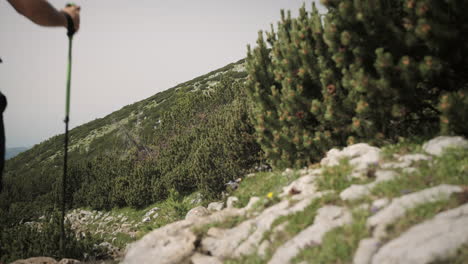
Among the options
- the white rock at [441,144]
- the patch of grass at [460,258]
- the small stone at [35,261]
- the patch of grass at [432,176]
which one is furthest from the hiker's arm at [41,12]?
the small stone at [35,261]

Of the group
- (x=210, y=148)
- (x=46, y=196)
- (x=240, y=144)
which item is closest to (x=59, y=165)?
(x=46, y=196)

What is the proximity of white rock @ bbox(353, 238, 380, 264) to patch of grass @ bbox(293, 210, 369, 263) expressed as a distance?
0.08 metres

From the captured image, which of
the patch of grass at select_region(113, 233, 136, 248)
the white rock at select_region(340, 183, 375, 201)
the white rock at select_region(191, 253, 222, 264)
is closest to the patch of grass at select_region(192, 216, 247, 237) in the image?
the white rock at select_region(191, 253, 222, 264)

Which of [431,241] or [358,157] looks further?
[358,157]

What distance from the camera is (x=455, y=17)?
14.0 feet

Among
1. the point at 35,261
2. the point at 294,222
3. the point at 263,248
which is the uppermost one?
the point at 294,222

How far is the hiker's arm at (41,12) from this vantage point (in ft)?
7.28

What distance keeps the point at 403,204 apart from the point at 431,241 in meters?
0.74

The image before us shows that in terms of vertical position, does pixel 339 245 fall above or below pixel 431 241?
below

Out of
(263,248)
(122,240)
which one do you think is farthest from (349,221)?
(122,240)

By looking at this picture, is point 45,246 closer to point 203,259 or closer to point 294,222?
point 203,259

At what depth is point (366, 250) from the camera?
2.78m

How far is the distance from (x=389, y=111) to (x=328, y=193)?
6.33ft

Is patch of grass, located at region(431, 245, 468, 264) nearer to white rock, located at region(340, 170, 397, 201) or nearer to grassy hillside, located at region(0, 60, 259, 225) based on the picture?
white rock, located at region(340, 170, 397, 201)
